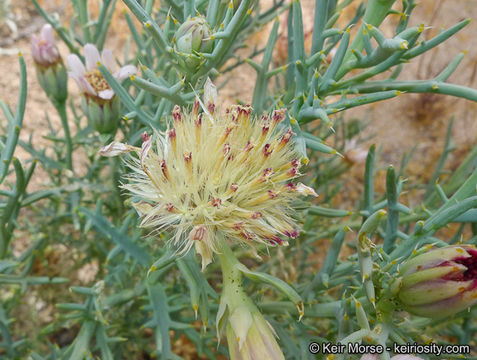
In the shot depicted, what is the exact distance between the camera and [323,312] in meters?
0.83

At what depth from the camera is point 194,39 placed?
2.32 ft

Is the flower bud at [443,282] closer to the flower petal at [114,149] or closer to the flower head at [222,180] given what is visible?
the flower head at [222,180]

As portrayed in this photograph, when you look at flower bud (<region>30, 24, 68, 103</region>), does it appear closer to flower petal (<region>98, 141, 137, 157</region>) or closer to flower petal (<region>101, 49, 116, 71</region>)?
flower petal (<region>101, 49, 116, 71</region>)

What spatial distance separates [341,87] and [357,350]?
48 centimetres

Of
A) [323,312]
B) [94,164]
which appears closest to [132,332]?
[94,164]

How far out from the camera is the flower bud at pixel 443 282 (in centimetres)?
59

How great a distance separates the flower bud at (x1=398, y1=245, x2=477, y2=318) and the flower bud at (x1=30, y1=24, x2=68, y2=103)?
93 centimetres

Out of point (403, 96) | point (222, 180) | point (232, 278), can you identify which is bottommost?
point (403, 96)

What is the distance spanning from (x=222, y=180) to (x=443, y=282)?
34 cm

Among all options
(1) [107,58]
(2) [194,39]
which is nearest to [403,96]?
(1) [107,58]

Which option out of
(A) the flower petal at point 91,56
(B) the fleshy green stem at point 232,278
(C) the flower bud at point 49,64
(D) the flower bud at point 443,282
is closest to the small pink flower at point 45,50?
(C) the flower bud at point 49,64

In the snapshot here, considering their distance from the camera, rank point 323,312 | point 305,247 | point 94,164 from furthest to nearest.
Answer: point 305,247
point 94,164
point 323,312

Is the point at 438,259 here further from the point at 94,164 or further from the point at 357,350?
the point at 94,164

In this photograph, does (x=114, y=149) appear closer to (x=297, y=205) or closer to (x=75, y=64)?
(x=297, y=205)
